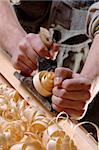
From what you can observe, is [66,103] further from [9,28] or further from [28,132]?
[9,28]

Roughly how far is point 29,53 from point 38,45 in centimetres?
4

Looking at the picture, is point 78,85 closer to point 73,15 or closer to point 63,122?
point 63,122

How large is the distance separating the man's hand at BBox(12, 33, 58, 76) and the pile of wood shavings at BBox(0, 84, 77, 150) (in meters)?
0.28

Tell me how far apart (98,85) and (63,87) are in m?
0.10

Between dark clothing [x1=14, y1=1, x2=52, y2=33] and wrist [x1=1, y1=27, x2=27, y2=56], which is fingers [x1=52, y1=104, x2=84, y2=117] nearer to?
wrist [x1=1, y1=27, x2=27, y2=56]

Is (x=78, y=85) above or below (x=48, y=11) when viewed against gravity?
below

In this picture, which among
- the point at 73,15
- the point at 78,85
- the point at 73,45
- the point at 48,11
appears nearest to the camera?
the point at 78,85

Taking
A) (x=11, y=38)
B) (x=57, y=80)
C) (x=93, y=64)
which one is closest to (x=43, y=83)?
(x=57, y=80)

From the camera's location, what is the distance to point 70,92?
0.83 m

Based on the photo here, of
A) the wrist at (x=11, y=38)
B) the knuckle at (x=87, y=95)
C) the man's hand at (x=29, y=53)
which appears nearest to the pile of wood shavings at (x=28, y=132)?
the knuckle at (x=87, y=95)

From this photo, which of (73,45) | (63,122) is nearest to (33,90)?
(63,122)

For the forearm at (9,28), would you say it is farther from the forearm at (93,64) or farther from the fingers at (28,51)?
the forearm at (93,64)

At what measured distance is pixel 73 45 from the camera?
117 centimetres

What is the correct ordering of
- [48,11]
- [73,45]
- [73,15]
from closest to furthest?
1. [73,45]
2. [73,15]
3. [48,11]
